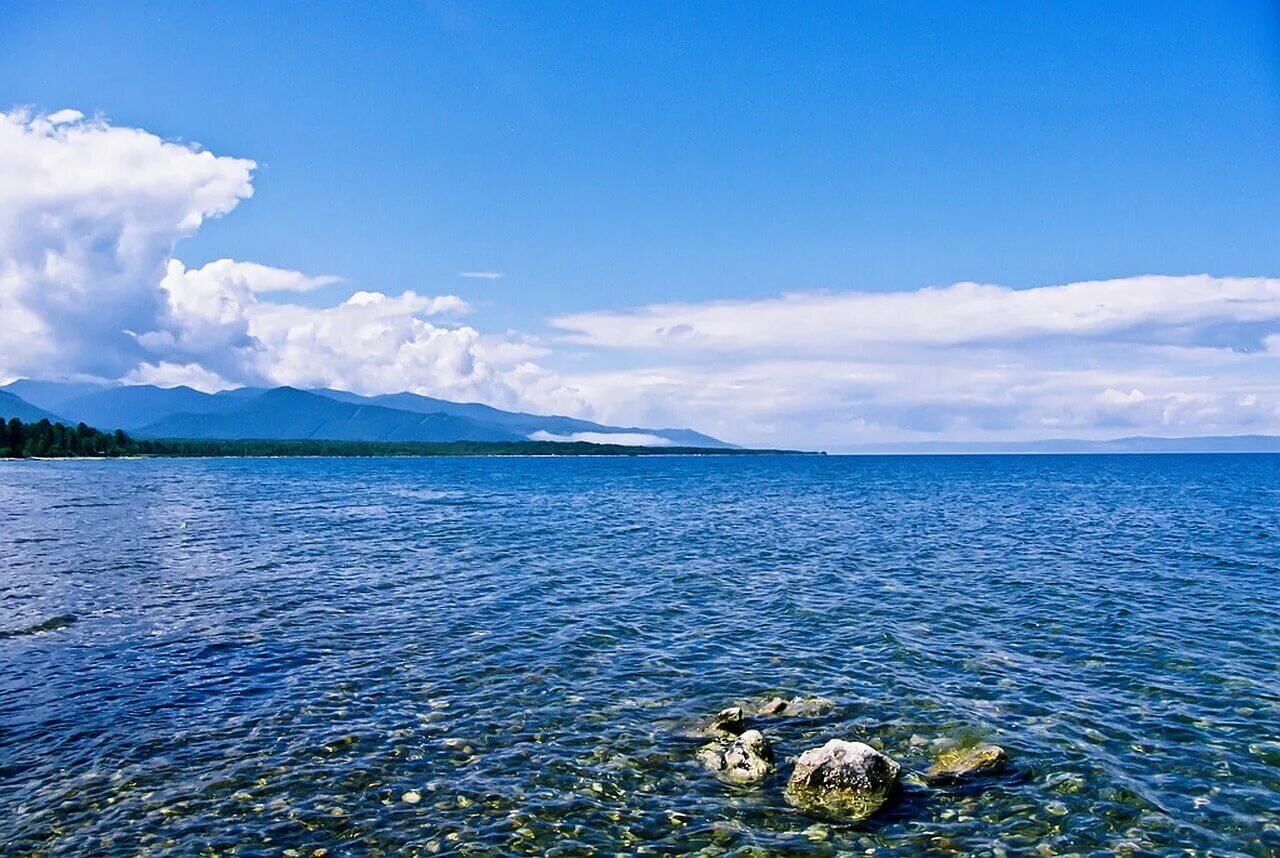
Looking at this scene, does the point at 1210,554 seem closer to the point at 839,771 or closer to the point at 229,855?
the point at 839,771

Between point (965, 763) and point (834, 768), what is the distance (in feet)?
12.7

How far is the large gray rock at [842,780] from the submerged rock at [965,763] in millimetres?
1300

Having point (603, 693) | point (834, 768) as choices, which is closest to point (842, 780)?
point (834, 768)

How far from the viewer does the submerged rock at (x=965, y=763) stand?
18188 millimetres

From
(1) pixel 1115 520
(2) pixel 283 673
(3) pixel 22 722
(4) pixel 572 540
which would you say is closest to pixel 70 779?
(3) pixel 22 722

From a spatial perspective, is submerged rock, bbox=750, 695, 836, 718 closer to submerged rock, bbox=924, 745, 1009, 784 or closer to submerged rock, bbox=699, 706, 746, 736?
submerged rock, bbox=699, 706, 746, 736

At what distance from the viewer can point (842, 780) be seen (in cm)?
1709

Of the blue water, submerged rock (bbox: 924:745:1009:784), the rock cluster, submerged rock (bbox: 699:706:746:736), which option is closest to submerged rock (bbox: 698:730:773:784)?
the rock cluster

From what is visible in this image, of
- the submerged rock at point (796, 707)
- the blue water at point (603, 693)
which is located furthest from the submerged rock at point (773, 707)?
the blue water at point (603, 693)

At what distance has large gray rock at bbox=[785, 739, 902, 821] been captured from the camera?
1658 cm

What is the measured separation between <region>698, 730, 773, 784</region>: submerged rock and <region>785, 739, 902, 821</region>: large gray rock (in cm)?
85

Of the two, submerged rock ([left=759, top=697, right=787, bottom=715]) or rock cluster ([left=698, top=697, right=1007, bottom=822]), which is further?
submerged rock ([left=759, top=697, right=787, bottom=715])

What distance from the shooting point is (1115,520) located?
81.0 m

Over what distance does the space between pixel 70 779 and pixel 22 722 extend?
510 cm
